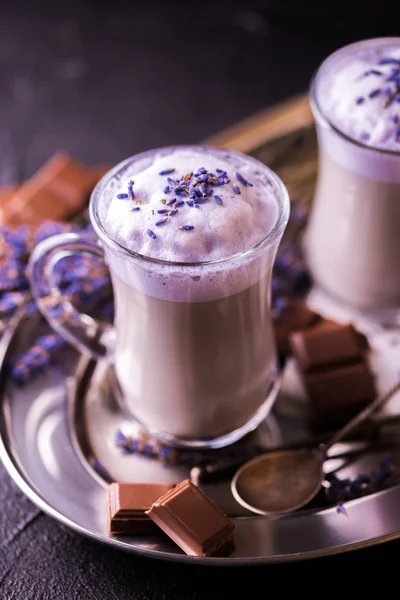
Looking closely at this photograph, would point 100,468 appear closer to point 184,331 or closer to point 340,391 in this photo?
point 184,331

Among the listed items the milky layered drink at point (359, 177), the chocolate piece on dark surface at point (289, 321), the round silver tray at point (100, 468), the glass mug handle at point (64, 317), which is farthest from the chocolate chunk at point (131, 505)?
the milky layered drink at point (359, 177)

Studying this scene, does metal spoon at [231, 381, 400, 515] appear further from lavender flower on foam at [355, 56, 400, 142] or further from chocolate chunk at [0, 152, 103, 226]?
chocolate chunk at [0, 152, 103, 226]

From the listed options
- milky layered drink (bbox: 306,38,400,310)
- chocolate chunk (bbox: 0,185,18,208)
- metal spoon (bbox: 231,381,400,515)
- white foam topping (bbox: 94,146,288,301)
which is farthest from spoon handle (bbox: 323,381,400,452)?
chocolate chunk (bbox: 0,185,18,208)

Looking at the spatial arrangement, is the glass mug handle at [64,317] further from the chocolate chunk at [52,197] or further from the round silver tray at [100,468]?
the chocolate chunk at [52,197]

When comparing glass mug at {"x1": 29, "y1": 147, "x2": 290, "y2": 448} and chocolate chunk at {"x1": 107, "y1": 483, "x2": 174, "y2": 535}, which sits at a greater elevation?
glass mug at {"x1": 29, "y1": 147, "x2": 290, "y2": 448}

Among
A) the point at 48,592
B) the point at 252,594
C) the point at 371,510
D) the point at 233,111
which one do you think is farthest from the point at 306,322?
the point at 233,111
